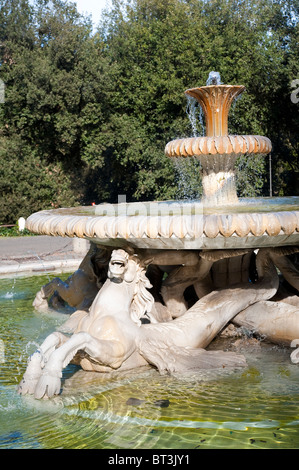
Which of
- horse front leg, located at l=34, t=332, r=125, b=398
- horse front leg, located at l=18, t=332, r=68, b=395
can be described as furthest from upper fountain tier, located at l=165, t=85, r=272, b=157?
horse front leg, located at l=18, t=332, r=68, b=395

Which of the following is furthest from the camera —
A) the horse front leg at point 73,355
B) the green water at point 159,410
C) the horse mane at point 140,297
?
the horse mane at point 140,297

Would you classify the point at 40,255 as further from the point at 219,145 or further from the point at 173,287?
the point at 173,287

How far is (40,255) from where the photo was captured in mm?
10180

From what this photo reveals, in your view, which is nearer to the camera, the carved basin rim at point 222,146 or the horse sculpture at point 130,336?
the horse sculpture at point 130,336

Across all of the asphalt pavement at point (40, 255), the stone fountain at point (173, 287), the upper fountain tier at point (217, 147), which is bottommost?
the asphalt pavement at point (40, 255)

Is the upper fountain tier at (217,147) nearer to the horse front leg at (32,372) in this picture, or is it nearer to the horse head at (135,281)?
the horse head at (135,281)

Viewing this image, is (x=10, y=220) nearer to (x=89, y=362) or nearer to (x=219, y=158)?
(x=219, y=158)

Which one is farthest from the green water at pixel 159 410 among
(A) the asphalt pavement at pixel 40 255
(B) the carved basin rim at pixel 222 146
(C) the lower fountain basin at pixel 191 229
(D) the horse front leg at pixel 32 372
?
(A) the asphalt pavement at pixel 40 255

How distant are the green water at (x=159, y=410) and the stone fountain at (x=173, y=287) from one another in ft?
0.45

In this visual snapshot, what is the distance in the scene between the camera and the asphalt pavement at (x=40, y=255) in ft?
28.2

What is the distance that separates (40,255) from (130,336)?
6.54 m

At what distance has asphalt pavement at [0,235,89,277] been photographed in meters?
8.59

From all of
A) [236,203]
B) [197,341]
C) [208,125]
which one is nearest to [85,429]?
[197,341]

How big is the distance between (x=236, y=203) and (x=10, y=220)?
1374 cm
